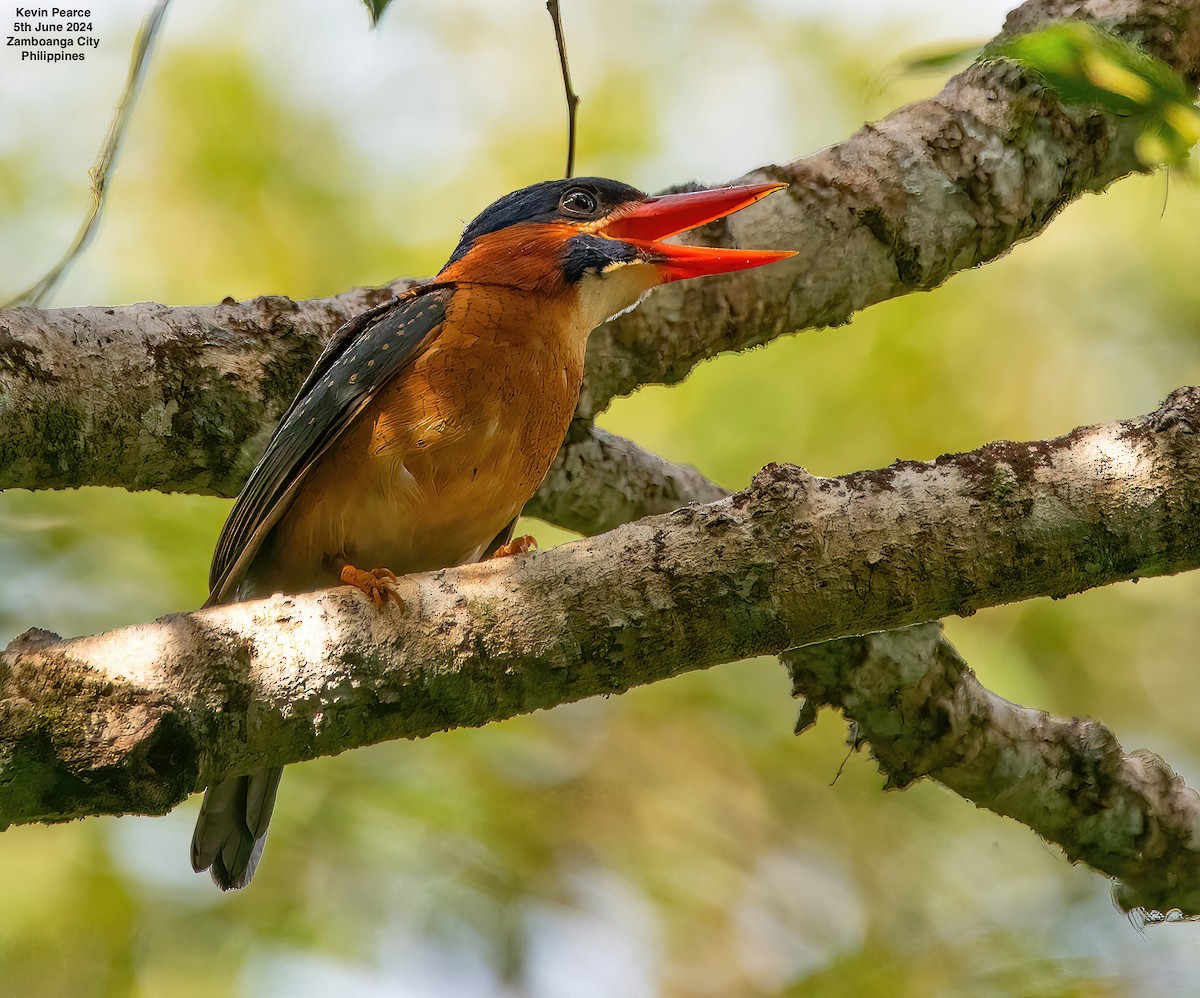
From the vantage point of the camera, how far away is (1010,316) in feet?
24.2

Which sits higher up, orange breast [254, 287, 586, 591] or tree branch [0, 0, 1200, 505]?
tree branch [0, 0, 1200, 505]

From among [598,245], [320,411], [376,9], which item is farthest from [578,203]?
[376,9]

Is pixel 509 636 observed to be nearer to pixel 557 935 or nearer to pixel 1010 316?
pixel 557 935

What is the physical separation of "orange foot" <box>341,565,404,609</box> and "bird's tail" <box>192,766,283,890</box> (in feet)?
2.95

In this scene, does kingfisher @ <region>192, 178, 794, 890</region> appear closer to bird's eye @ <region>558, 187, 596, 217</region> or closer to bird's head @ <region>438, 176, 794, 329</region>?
bird's head @ <region>438, 176, 794, 329</region>

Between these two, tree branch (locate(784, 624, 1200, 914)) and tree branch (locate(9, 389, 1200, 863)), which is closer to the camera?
tree branch (locate(9, 389, 1200, 863))

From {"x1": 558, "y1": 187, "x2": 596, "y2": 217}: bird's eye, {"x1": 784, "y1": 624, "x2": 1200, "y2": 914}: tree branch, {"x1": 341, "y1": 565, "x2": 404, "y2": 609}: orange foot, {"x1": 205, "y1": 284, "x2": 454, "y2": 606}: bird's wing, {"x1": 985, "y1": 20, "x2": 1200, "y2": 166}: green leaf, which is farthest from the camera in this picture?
{"x1": 558, "y1": 187, "x2": 596, "y2": 217}: bird's eye

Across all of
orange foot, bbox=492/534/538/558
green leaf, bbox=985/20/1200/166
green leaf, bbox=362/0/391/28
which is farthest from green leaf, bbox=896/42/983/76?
orange foot, bbox=492/534/538/558

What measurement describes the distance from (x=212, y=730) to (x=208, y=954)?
3440mm

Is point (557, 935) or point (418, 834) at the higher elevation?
point (418, 834)

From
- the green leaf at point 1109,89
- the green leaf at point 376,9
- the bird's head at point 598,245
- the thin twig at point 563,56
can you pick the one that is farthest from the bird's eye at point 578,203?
the green leaf at point 1109,89

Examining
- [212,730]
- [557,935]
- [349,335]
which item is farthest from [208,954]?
[212,730]

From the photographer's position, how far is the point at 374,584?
270cm

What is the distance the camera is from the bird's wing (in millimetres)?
3424
